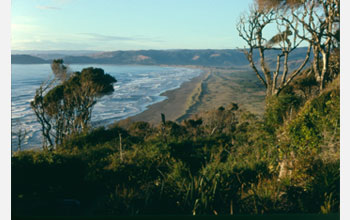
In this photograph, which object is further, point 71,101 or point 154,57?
point 71,101

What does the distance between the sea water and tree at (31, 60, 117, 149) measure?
13.2 inches

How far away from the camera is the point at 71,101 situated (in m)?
7.97

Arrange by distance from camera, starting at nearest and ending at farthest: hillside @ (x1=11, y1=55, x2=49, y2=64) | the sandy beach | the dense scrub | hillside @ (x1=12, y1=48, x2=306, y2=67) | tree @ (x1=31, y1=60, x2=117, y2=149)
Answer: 1. the dense scrub
2. hillside @ (x1=11, y1=55, x2=49, y2=64)
3. hillside @ (x1=12, y1=48, x2=306, y2=67)
4. tree @ (x1=31, y1=60, x2=117, y2=149)
5. the sandy beach

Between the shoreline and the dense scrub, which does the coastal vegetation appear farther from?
the shoreline

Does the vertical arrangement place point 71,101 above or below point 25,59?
below

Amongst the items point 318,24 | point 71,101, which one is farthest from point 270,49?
point 71,101

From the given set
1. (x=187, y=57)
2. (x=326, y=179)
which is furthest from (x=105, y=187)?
(x=187, y=57)

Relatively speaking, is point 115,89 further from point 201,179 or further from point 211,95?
point 201,179

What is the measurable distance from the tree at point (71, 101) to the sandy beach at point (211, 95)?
2301mm

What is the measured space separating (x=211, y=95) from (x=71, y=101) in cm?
446

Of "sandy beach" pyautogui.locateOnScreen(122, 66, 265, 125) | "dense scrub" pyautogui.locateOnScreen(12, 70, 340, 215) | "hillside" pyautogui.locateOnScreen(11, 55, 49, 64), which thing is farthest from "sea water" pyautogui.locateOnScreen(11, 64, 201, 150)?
"dense scrub" pyautogui.locateOnScreen(12, 70, 340, 215)

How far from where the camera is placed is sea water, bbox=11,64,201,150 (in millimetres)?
5208

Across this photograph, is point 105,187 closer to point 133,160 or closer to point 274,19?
point 133,160

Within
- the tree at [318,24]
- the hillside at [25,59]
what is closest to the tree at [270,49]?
the tree at [318,24]
